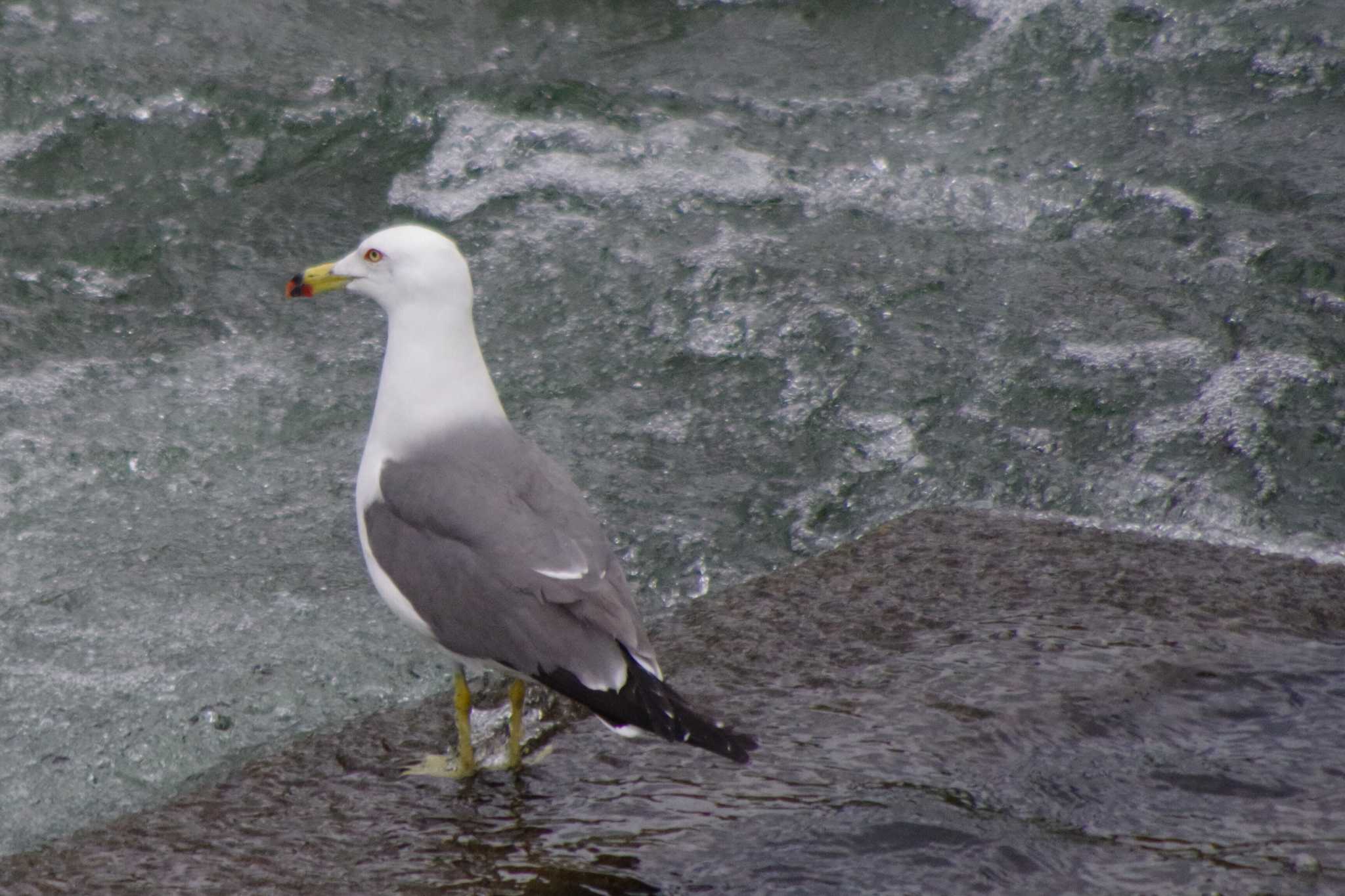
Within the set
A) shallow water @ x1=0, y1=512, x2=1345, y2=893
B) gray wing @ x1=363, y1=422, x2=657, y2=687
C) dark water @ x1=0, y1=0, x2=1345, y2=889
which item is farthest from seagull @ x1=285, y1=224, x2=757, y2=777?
dark water @ x1=0, y1=0, x2=1345, y2=889

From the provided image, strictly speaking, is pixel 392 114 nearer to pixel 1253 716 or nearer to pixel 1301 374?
pixel 1301 374

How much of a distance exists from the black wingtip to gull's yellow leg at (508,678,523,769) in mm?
287

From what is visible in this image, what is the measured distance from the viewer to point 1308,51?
7.05 metres

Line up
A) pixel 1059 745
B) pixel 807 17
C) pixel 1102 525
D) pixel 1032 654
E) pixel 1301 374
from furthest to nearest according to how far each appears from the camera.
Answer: pixel 807 17 → pixel 1301 374 → pixel 1102 525 → pixel 1032 654 → pixel 1059 745

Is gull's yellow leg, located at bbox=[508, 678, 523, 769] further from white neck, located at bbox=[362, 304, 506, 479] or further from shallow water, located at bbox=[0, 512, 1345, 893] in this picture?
white neck, located at bbox=[362, 304, 506, 479]

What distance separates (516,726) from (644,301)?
9.17 ft

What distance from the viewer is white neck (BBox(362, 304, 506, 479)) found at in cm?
329

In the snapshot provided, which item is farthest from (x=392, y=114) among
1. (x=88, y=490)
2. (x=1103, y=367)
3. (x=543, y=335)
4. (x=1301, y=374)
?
(x=1301, y=374)

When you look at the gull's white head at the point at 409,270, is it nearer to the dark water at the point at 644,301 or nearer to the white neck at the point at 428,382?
the white neck at the point at 428,382

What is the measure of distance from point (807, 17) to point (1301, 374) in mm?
3661

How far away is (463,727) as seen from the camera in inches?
120

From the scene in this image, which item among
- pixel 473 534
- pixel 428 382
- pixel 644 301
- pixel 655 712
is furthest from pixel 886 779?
pixel 644 301

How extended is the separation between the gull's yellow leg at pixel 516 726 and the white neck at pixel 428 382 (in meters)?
0.55

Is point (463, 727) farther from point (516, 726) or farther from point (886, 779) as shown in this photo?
point (886, 779)
